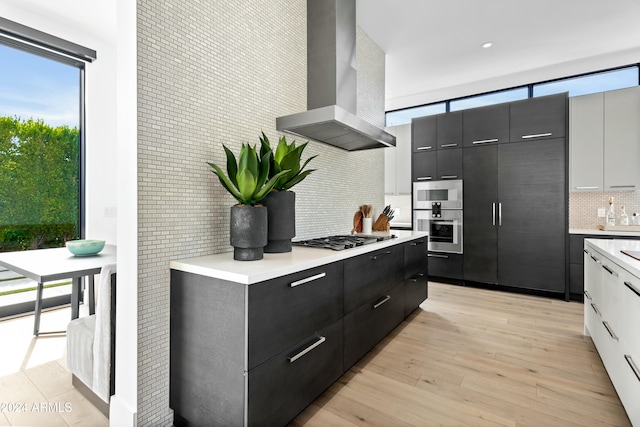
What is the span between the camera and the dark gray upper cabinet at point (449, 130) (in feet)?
13.7

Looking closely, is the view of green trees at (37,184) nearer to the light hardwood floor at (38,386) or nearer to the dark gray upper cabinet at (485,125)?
the light hardwood floor at (38,386)

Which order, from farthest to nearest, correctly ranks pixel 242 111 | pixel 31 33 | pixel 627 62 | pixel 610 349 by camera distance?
pixel 627 62 < pixel 31 33 < pixel 242 111 < pixel 610 349

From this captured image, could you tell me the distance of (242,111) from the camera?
194 cm

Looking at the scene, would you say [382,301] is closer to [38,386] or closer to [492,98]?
[38,386]

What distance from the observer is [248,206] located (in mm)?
1523

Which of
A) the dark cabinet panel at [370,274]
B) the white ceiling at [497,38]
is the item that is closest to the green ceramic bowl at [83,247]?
the dark cabinet panel at [370,274]

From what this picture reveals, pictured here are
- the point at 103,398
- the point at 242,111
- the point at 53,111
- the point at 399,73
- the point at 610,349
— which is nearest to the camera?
the point at 103,398

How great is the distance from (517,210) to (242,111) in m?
3.47

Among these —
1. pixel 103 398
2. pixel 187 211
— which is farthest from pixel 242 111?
pixel 103 398

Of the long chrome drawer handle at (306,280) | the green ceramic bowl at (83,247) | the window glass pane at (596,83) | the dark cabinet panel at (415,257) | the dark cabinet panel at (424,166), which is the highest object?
the window glass pane at (596,83)

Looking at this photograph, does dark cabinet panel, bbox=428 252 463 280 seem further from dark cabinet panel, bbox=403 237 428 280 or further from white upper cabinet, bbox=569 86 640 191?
white upper cabinet, bbox=569 86 640 191

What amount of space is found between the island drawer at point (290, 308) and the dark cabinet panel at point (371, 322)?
22cm

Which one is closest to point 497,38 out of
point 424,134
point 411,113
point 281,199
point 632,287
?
point 424,134

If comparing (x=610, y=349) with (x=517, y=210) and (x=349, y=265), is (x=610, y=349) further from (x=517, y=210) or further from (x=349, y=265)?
(x=517, y=210)
